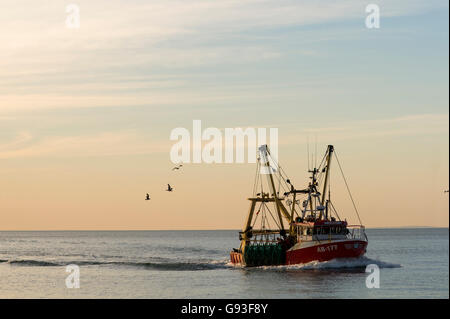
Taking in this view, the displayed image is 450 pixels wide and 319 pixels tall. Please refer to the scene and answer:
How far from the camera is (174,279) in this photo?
99.7 m

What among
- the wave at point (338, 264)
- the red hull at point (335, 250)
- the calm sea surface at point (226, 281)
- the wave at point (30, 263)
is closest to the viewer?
the calm sea surface at point (226, 281)

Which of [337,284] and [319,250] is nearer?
[337,284]

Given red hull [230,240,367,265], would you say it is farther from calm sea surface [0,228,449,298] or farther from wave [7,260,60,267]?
wave [7,260,60,267]

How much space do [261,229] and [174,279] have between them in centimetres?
2073

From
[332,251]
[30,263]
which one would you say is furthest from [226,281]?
[30,263]

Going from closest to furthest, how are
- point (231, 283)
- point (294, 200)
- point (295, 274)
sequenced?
point (231, 283) → point (295, 274) → point (294, 200)

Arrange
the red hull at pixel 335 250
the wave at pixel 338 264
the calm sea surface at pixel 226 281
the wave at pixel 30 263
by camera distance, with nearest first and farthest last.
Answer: the calm sea surface at pixel 226 281, the red hull at pixel 335 250, the wave at pixel 338 264, the wave at pixel 30 263

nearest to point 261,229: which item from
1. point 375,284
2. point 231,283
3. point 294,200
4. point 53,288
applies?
point 294,200

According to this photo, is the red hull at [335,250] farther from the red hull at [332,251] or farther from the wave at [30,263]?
the wave at [30,263]

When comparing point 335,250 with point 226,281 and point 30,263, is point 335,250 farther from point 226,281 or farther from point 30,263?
point 30,263

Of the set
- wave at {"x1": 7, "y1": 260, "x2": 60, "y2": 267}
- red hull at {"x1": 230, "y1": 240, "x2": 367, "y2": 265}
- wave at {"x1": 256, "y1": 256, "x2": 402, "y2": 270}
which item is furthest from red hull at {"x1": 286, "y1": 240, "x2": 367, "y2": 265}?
wave at {"x1": 7, "y1": 260, "x2": 60, "y2": 267}

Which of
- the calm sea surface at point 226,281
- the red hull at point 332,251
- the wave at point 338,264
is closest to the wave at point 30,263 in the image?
the calm sea surface at point 226,281

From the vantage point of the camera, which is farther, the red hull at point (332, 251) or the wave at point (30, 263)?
the wave at point (30, 263)
